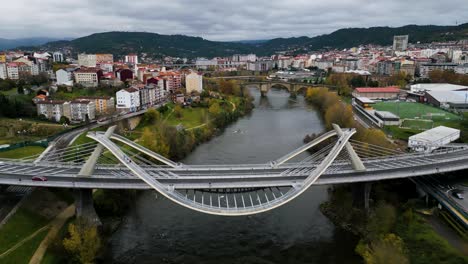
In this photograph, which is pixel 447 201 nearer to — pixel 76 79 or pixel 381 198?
pixel 381 198

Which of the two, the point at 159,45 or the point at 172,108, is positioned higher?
the point at 159,45

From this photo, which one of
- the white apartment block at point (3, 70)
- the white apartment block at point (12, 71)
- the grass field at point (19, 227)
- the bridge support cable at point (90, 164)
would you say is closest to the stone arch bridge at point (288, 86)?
the white apartment block at point (12, 71)

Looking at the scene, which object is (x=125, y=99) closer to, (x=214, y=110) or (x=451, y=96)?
(x=214, y=110)

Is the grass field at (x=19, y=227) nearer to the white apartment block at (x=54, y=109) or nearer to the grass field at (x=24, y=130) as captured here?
the grass field at (x=24, y=130)

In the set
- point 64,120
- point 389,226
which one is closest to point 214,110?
point 64,120

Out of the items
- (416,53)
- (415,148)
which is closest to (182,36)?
(416,53)

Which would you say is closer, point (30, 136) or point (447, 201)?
point (447, 201)

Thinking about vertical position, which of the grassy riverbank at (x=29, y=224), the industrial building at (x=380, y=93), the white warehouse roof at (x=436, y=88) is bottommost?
the grassy riverbank at (x=29, y=224)
